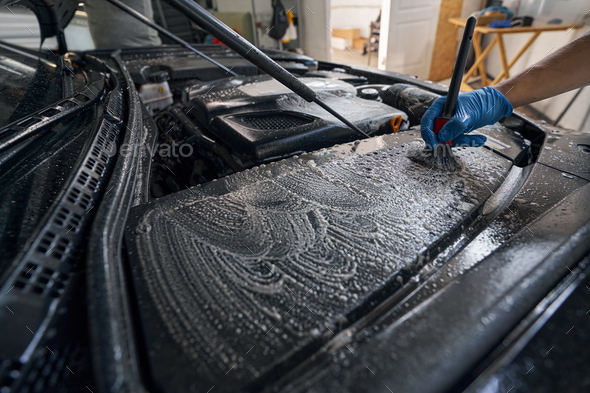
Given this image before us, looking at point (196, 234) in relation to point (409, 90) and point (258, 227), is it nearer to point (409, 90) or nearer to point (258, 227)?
point (258, 227)

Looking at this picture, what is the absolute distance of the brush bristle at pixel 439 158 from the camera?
34.3 inches

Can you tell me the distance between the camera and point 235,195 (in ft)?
2.51

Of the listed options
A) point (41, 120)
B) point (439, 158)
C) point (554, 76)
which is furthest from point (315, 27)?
point (41, 120)

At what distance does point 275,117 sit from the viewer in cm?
116

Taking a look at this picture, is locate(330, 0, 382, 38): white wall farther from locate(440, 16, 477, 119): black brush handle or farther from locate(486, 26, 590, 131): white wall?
locate(440, 16, 477, 119): black brush handle

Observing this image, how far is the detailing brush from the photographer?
839 mm

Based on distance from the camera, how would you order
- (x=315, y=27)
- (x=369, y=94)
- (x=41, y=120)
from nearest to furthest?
(x=41, y=120) → (x=369, y=94) → (x=315, y=27)

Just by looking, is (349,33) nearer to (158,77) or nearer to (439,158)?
(158,77)

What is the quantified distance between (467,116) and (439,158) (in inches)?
9.8

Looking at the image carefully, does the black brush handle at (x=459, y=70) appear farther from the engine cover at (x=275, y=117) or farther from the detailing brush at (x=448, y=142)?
the engine cover at (x=275, y=117)

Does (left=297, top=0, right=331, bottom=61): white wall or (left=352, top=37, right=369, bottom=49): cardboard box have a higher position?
(left=297, top=0, right=331, bottom=61): white wall

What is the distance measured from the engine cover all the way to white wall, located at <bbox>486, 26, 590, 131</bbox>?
2539 mm

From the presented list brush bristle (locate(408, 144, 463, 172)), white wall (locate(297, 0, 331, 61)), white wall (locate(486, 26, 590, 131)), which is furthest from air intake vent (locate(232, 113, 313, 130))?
white wall (locate(297, 0, 331, 61))

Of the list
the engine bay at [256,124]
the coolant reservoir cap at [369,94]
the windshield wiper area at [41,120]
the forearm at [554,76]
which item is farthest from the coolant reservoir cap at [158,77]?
the forearm at [554,76]
